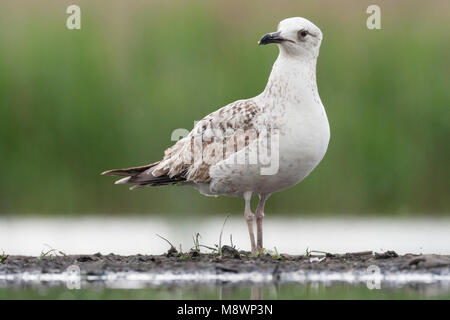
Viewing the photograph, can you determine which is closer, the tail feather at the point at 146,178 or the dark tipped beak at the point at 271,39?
the dark tipped beak at the point at 271,39

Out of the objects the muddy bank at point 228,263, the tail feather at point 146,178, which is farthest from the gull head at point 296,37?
the muddy bank at point 228,263

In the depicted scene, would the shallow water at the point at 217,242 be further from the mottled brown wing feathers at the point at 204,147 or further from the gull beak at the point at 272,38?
the gull beak at the point at 272,38

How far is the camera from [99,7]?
11.8 m

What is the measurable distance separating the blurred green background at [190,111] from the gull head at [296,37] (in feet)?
12.4

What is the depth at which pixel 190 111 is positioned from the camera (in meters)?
10.8

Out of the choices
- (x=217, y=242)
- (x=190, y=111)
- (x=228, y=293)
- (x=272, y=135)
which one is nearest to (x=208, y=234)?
(x=217, y=242)

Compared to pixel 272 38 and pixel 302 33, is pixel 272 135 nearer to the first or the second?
pixel 272 38

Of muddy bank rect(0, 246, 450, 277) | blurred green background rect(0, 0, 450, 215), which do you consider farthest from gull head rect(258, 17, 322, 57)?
blurred green background rect(0, 0, 450, 215)

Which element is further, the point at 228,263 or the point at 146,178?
the point at 146,178

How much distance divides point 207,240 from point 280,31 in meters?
3.55

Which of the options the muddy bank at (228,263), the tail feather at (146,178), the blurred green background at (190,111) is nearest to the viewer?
the muddy bank at (228,263)

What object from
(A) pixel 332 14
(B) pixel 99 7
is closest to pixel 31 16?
(B) pixel 99 7

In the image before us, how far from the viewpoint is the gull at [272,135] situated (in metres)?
6.41

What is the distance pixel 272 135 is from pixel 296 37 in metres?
0.77
